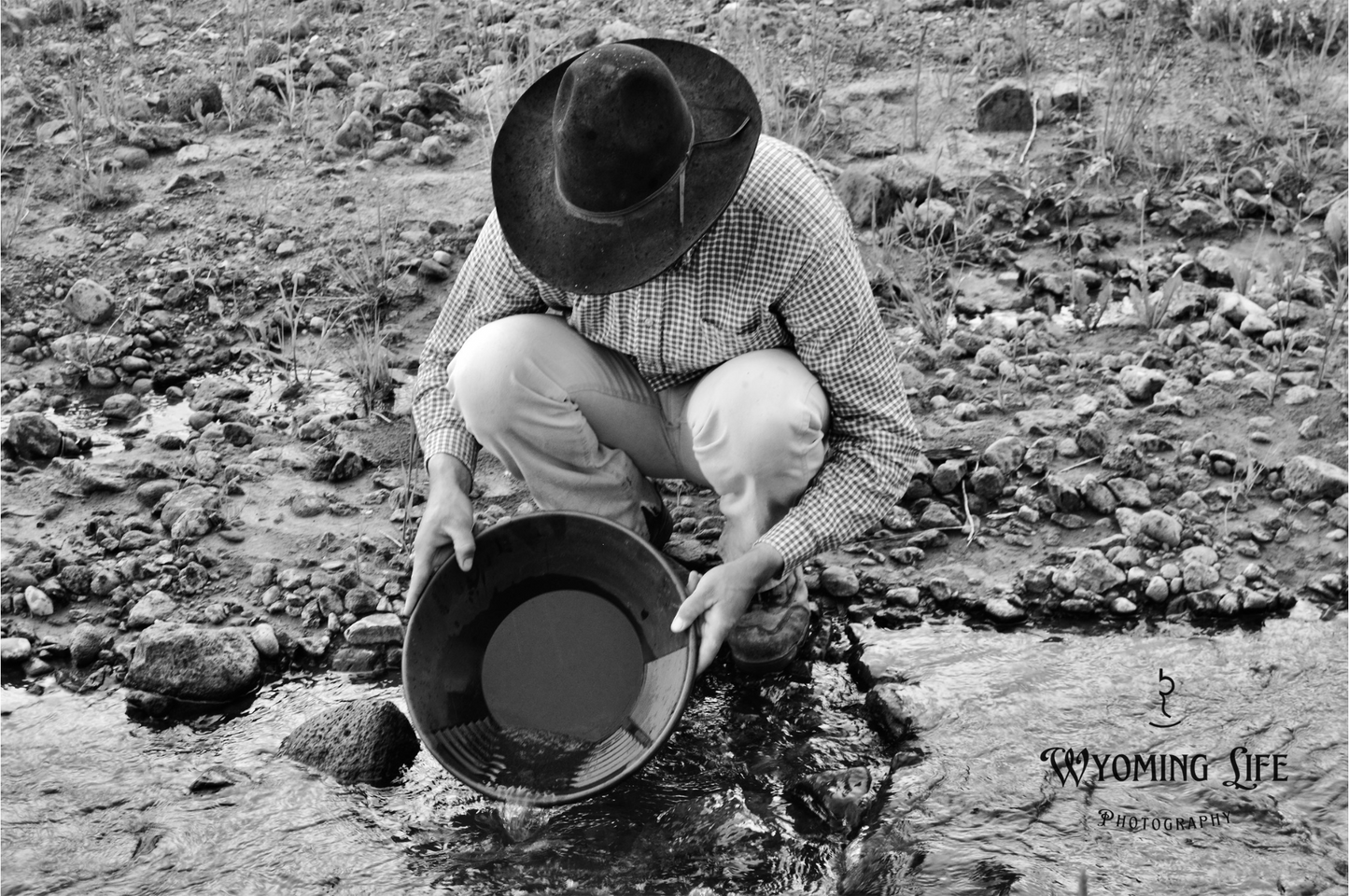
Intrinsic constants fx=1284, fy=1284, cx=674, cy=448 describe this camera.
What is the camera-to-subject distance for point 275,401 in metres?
3.48

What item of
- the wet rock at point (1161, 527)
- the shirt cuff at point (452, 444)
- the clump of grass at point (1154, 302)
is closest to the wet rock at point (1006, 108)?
the clump of grass at point (1154, 302)

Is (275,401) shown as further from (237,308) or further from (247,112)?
(247,112)

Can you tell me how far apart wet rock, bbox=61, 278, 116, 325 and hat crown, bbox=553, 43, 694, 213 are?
7.39 feet

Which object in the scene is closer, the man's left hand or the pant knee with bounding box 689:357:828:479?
the man's left hand

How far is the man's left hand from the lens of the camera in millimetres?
2139

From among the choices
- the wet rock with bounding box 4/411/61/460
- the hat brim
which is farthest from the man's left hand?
the wet rock with bounding box 4/411/61/460

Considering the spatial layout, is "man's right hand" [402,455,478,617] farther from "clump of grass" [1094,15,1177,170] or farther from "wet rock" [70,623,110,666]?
"clump of grass" [1094,15,1177,170]

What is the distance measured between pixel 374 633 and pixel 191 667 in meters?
0.37

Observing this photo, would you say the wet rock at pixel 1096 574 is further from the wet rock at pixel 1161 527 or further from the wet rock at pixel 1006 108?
the wet rock at pixel 1006 108

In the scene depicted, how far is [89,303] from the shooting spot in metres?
3.76

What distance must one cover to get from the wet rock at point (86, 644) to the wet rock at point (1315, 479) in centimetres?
264

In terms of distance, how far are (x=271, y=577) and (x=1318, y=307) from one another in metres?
2.81

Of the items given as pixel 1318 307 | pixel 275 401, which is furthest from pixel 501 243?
pixel 1318 307

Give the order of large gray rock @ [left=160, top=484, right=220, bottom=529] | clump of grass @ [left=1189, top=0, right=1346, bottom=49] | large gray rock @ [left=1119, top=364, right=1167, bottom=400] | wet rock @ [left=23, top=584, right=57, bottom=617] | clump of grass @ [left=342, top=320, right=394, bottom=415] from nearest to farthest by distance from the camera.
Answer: wet rock @ [left=23, top=584, right=57, bottom=617], large gray rock @ [left=160, top=484, right=220, bottom=529], large gray rock @ [left=1119, top=364, right=1167, bottom=400], clump of grass @ [left=342, top=320, right=394, bottom=415], clump of grass @ [left=1189, top=0, right=1346, bottom=49]
